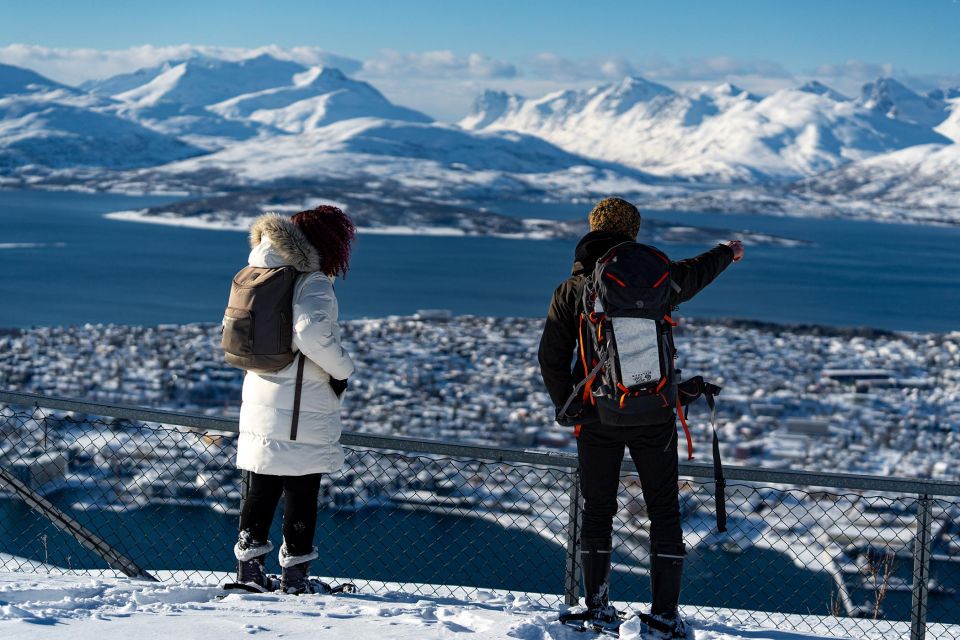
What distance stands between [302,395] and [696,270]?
4.70ft

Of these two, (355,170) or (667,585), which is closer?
(667,585)

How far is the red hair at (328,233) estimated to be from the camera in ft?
11.7

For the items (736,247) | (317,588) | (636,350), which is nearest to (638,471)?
(636,350)

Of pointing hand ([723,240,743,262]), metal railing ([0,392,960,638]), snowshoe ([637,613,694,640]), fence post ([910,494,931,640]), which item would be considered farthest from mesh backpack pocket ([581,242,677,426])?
fence post ([910,494,931,640])

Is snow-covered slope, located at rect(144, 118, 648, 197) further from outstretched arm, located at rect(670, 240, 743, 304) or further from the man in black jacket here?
the man in black jacket

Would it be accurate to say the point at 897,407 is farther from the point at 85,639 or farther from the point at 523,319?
the point at 85,639

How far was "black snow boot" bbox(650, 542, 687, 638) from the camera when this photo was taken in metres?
3.40

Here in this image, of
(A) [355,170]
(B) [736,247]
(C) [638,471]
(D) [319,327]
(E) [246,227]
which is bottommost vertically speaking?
(C) [638,471]

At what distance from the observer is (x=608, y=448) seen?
3365mm

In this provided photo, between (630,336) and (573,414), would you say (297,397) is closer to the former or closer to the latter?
(573,414)

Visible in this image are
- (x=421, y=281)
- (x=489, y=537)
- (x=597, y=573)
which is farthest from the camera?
(x=421, y=281)

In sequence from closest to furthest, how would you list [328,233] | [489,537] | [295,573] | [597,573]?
[597,573] → [328,233] → [295,573] → [489,537]

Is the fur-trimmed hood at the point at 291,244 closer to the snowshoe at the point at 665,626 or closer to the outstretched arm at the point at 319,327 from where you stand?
the outstretched arm at the point at 319,327

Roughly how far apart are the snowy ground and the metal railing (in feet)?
1.23
